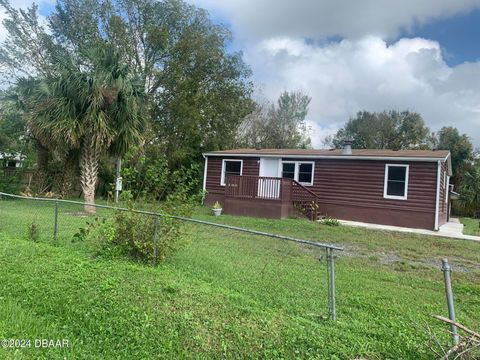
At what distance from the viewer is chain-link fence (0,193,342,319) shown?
12.5 ft

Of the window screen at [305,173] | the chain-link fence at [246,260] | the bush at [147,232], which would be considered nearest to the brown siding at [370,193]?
the window screen at [305,173]

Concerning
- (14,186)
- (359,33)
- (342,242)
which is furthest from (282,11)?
(14,186)

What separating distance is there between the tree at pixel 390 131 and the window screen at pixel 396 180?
20511 mm

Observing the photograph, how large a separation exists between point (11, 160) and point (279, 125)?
2116 cm

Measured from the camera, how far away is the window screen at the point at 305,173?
623 inches

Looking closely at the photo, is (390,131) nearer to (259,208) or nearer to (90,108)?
(259,208)

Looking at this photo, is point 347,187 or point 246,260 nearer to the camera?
point 246,260

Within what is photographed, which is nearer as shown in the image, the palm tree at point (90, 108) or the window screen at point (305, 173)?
the palm tree at point (90, 108)

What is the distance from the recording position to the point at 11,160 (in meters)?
18.5

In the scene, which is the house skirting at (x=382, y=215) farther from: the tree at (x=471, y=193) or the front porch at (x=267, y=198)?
the tree at (x=471, y=193)

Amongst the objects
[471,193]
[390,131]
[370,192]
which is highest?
[390,131]

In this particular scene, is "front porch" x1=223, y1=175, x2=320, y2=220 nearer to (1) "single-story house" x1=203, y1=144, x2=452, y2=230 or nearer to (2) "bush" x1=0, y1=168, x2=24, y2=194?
(1) "single-story house" x1=203, y1=144, x2=452, y2=230

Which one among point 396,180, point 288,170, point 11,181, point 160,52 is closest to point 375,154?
point 396,180

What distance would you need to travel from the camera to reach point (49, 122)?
1178cm
